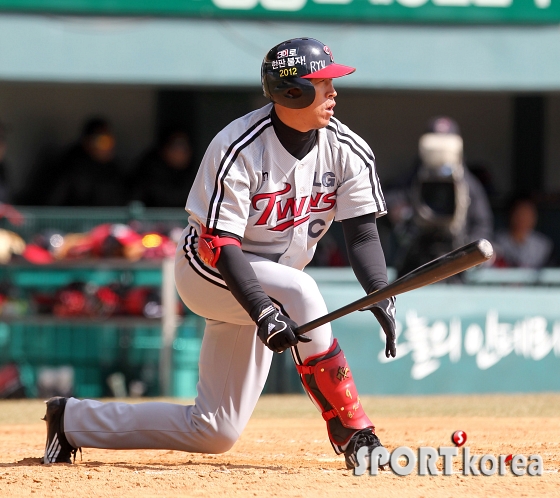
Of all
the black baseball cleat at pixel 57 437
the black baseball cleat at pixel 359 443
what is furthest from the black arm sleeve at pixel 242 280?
the black baseball cleat at pixel 57 437

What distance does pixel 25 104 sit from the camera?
10.2 m

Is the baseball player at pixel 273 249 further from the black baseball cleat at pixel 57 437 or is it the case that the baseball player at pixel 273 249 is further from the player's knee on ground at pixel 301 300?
the black baseball cleat at pixel 57 437

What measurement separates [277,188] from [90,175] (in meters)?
5.68

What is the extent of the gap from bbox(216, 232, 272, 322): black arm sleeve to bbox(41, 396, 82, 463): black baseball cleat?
97 cm

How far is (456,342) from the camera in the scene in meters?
7.44

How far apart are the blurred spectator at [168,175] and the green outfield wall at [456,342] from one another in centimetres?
203

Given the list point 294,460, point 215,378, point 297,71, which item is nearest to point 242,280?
point 215,378

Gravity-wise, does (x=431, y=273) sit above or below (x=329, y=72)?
below

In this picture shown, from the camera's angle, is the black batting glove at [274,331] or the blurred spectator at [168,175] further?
the blurred spectator at [168,175]

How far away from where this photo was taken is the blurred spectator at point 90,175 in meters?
8.95

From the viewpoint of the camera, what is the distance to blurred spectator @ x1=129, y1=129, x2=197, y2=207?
896cm

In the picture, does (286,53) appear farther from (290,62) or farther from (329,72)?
(329,72)

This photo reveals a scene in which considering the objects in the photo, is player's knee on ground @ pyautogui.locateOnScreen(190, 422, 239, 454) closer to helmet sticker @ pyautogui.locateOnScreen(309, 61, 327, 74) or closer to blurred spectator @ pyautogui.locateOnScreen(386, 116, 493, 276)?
helmet sticker @ pyautogui.locateOnScreen(309, 61, 327, 74)

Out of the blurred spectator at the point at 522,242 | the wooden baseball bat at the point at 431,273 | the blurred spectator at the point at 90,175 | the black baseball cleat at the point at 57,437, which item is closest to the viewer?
the wooden baseball bat at the point at 431,273
